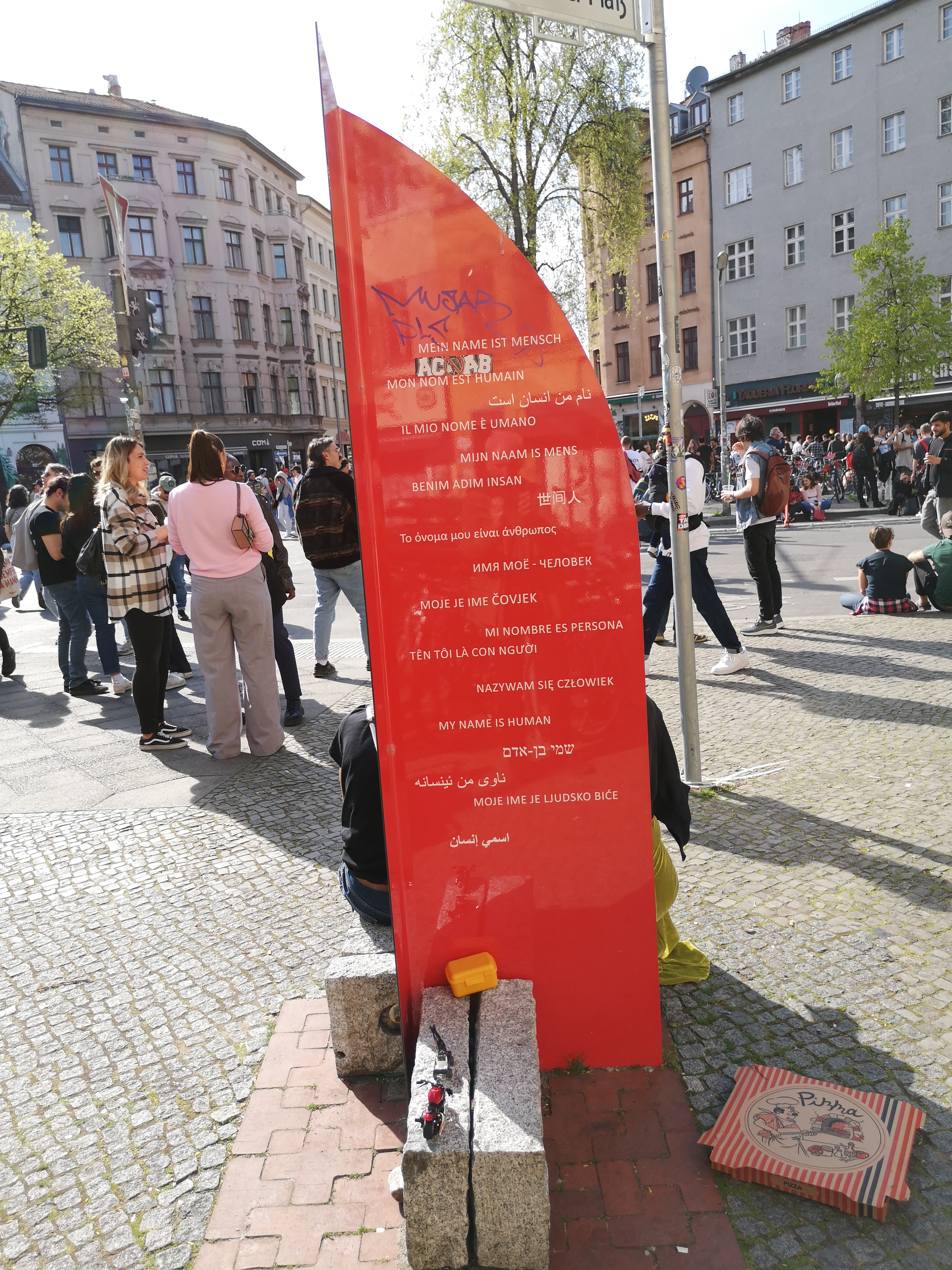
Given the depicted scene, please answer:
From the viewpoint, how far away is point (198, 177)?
50406mm

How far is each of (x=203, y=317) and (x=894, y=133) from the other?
33.9 meters

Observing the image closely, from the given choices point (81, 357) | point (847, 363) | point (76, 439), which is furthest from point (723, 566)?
point (76, 439)

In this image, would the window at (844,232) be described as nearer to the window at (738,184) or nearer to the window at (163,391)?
the window at (738,184)

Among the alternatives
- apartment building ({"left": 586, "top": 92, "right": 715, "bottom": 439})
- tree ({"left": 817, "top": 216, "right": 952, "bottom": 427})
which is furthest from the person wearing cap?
apartment building ({"left": 586, "top": 92, "right": 715, "bottom": 439})

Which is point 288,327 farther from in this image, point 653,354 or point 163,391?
point 653,354

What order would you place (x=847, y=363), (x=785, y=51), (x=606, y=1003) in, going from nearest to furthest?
(x=606, y=1003) → (x=847, y=363) → (x=785, y=51)

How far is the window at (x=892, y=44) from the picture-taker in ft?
117

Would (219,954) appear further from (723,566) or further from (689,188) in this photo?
(689,188)

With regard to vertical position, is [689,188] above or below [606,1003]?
above

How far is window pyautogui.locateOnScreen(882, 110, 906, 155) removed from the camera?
36094 millimetres

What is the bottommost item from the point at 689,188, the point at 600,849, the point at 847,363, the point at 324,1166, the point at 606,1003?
the point at 324,1166

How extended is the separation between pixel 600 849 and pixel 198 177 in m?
55.8

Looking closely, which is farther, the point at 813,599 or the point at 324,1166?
the point at 813,599

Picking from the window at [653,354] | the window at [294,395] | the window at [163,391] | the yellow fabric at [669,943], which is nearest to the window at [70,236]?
the window at [163,391]
